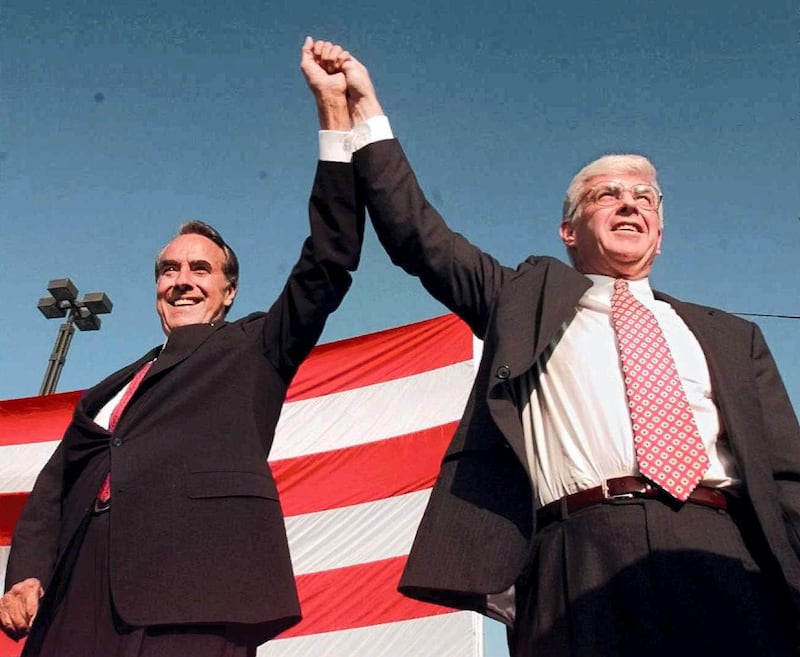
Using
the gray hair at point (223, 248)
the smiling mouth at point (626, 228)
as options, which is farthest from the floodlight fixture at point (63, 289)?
the smiling mouth at point (626, 228)

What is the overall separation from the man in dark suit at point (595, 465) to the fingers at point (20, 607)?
1.06 metres

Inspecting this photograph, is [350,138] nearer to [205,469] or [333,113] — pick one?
[333,113]

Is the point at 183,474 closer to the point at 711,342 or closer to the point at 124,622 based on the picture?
the point at 124,622

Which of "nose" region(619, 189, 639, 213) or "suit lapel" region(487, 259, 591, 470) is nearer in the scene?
"suit lapel" region(487, 259, 591, 470)

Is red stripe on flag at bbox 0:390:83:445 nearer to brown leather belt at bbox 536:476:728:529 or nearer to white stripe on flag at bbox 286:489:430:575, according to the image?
white stripe on flag at bbox 286:489:430:575

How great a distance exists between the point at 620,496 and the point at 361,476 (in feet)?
11.3

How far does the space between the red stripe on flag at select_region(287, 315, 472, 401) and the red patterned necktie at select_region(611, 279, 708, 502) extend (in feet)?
10.8

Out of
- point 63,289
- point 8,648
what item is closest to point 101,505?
point 8,648

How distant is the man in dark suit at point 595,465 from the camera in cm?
176

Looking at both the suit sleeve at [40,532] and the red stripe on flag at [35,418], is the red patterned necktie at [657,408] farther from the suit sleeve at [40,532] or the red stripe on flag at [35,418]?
the red stripe on flag at [35,418]

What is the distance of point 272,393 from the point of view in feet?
8.27

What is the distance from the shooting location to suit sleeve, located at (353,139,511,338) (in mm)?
2127

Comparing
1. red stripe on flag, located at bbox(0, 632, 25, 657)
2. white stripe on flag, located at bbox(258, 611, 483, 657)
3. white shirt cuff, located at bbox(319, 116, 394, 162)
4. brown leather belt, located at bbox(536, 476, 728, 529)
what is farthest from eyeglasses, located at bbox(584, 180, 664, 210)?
red stripe on flag, located at bbox(0, 632, 25, 657)

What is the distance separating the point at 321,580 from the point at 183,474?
2.80 m
